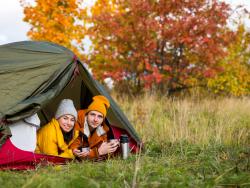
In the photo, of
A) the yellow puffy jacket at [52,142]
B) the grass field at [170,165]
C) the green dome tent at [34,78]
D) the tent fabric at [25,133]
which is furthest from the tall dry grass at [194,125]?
the tent fabric at [25,133]

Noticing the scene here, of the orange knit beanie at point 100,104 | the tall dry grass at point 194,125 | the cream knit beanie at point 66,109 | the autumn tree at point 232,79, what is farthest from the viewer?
the autumn tree at point 232,79

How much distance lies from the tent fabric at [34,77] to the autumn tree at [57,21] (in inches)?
291

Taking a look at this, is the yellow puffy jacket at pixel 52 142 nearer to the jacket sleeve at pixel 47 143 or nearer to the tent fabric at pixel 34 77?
the jacket sleeve at pixel 47 143

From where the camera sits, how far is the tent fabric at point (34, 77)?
5.60 m

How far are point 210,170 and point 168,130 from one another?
8.69 ft

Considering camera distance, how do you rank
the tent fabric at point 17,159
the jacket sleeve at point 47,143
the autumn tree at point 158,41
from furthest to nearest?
the autumn tree at point 158,41 < the jacket sleeve at point 47,143 < the tent fabric at point 17,159

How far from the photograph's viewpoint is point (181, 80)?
14.6 metres

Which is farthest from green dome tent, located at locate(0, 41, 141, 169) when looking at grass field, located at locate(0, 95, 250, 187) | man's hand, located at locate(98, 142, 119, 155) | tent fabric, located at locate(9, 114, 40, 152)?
grass field, located at locate(0, 95, 250, 187)

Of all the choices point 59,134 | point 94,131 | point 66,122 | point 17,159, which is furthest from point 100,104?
point 17,159

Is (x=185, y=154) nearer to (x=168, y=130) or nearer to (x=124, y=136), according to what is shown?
(x=124, y=136)

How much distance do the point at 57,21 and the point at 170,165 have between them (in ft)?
30.7

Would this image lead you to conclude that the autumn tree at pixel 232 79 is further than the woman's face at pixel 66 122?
Yes

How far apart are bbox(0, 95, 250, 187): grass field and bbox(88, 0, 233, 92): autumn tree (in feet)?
14.0

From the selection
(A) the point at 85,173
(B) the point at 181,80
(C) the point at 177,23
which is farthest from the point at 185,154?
(B) the point at 181,80
